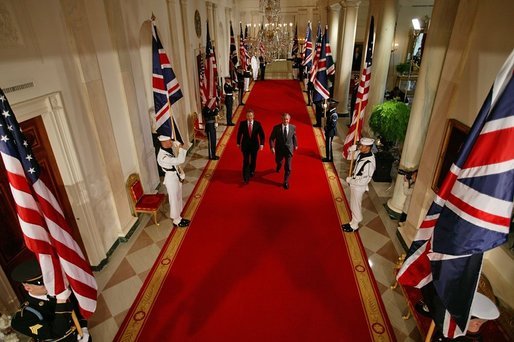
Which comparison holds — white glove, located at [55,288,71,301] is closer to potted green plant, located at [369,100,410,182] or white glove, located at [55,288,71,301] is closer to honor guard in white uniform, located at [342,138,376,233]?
honor guard in white uniform, located at [342,138,376,233]

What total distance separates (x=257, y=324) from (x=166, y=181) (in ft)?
10.1

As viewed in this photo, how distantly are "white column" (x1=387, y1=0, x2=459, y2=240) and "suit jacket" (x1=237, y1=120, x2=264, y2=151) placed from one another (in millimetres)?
3252

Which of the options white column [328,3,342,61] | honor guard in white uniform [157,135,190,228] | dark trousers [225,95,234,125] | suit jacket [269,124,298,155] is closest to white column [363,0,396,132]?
suit jacket [269,124,298,155]

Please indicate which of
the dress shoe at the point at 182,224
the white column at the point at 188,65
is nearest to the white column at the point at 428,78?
the dress shoe at the point at 182,224

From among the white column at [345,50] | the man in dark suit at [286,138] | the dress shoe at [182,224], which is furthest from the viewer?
the white column at [345,50]

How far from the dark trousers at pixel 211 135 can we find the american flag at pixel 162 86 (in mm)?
2357

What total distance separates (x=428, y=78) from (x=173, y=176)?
4.83 meters

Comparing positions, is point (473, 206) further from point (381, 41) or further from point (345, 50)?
point (345, 50)

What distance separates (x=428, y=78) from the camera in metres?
5.19

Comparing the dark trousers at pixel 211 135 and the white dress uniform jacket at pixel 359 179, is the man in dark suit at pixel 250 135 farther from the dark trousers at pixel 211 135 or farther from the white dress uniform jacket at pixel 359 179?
the white dress uniform jacket at pixel 359 179

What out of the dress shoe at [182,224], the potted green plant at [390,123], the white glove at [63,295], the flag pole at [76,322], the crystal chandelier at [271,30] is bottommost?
the dress shoe at [182,224]

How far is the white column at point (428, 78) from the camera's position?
15.7 ft

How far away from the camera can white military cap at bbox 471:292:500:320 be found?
9.24 feet

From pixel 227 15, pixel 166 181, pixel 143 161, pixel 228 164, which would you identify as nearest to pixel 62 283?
pixel 166 181
